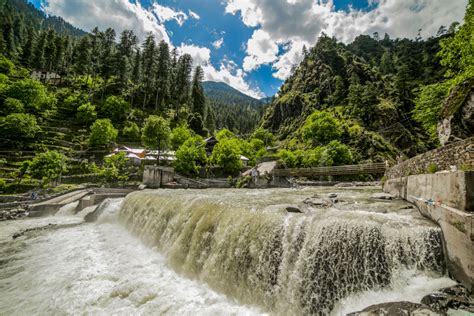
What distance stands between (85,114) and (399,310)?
69.0m

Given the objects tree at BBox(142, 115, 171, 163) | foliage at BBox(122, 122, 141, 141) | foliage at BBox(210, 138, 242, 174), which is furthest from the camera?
foliage at BBox(122, 122, 141, 141)

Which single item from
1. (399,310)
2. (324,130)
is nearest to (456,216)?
(399,310)

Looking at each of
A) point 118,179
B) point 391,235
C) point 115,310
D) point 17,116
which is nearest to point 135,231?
point 115,310

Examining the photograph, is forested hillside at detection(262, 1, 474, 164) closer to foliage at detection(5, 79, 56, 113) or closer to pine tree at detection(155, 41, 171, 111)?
pine tree at detection(155, 41, 171, 111)

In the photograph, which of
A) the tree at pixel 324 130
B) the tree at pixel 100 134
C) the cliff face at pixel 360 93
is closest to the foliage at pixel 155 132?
the tree at pixel 100 134

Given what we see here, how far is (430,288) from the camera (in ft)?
15.4

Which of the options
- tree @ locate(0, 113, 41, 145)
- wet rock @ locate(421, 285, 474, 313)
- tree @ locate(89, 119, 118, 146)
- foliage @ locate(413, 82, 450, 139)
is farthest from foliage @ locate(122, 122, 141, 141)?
wet rock @ locate(421, 285, 474, 313)

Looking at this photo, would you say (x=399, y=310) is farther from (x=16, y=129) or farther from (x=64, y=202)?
(x=16, y=129)

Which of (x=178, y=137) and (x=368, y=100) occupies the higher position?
(x=368, y=100)

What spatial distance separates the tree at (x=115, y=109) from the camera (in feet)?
203

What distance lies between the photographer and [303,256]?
20.2 feet

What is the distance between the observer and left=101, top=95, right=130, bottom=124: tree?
6197 cm

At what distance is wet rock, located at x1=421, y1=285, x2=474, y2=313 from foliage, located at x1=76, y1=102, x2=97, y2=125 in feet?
224

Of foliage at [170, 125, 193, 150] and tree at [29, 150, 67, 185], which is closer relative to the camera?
tree at [29, 150, 67, 185]
